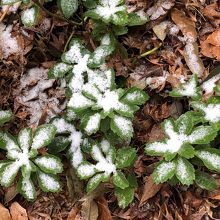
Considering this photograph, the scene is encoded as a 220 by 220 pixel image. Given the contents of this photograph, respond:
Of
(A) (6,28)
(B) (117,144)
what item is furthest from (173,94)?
(A) (6,28)

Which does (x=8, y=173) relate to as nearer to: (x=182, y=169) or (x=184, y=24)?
(x=182, y=169)

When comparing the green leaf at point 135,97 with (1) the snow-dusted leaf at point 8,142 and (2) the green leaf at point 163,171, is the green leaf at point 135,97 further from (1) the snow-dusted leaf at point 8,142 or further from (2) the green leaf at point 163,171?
(1) the snow-dusted leaf at point 8,142

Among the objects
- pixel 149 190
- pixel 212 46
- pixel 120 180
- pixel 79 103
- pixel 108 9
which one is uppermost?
pixel 108 9

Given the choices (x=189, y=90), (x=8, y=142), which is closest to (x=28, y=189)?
(x=8, y=142)

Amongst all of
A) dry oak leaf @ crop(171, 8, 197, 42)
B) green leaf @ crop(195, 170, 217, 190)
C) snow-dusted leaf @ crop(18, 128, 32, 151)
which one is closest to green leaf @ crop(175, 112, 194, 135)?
green leaf @ crop(195, 170, 217, 190)

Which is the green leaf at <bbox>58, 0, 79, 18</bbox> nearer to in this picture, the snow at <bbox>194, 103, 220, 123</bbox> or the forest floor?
the forest floor

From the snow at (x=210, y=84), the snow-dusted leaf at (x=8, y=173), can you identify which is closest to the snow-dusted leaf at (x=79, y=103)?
the snow-dusted leaf at (x=8, y=173)
